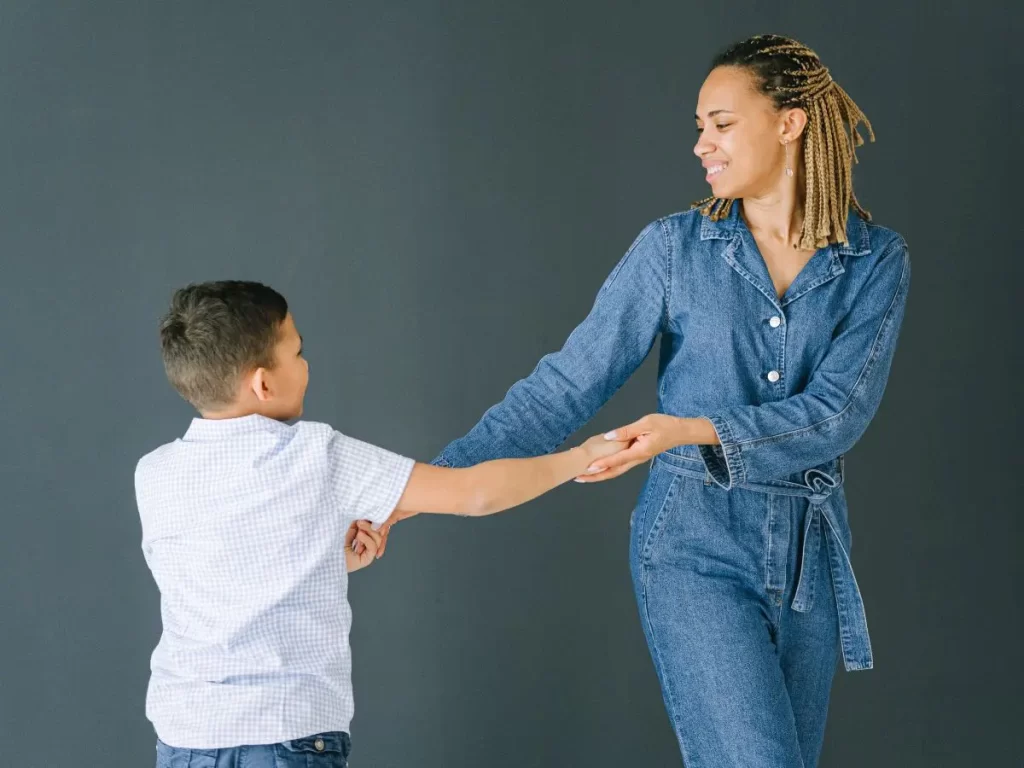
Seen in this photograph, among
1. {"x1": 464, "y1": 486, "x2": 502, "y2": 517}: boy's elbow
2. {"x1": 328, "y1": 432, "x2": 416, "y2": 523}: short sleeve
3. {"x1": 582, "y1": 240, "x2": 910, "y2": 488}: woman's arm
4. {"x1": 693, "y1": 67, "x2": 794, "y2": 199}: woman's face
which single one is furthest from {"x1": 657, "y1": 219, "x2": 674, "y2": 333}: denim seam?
{"x1": 328, "y1": 432, "x2": 416, "y2": 523}: short sleeve

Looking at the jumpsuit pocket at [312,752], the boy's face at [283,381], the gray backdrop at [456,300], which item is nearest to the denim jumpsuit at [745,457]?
the boy's face at [283,381]

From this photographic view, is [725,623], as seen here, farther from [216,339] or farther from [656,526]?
[216,339]

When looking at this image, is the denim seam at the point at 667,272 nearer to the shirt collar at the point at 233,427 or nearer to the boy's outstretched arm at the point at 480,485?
the boy's outstretched arm at the point at 480,485

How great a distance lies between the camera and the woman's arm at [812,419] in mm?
1919

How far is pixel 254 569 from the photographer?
1652 mm

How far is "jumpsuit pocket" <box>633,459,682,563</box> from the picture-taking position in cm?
200

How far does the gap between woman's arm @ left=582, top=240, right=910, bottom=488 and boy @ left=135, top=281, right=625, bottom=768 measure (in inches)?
15.2

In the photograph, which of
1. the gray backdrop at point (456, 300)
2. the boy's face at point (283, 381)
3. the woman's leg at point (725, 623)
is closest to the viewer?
the boy's face at point (283, 381)

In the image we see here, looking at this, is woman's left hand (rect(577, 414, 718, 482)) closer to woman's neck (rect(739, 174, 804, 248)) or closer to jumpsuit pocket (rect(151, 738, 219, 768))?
woman's neck (rect(739, 174, 804, 248))

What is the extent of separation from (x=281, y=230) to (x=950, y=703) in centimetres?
216

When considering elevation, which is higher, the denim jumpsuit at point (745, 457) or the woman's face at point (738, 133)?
the woman's face at point (738, 133)

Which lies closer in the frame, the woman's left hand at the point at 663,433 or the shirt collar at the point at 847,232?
the woman's left hand at the point at 663,433

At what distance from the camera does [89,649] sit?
2920 millimetres

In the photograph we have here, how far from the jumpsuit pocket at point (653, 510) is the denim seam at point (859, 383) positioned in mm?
170
